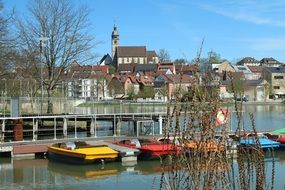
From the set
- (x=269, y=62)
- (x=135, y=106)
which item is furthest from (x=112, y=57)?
(x=135, y=106)

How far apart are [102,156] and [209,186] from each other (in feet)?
63.0

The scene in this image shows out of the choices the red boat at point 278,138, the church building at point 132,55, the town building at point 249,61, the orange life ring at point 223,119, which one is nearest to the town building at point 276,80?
the church building at point 132,55

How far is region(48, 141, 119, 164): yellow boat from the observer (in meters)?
22.7

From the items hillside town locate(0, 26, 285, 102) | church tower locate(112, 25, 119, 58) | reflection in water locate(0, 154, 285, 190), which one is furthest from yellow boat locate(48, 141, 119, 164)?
church tower locate(112, 25, 119, 58)

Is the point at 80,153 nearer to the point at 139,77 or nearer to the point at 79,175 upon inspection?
the point at 79,175

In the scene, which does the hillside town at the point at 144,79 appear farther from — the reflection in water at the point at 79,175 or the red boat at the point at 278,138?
the red boat at the point at 278,138

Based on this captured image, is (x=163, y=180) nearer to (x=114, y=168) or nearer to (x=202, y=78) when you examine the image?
(x=202, y=78)

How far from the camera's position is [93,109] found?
118 ft

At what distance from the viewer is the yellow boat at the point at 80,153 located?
22.7 meters

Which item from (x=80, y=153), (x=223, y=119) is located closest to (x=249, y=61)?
(x=80, y=153)

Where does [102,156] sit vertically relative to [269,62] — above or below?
below

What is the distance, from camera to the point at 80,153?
22766 millimetres

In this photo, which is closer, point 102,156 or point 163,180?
point 163,180

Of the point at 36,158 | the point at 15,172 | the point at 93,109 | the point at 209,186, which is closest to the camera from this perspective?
the point at 209,186
